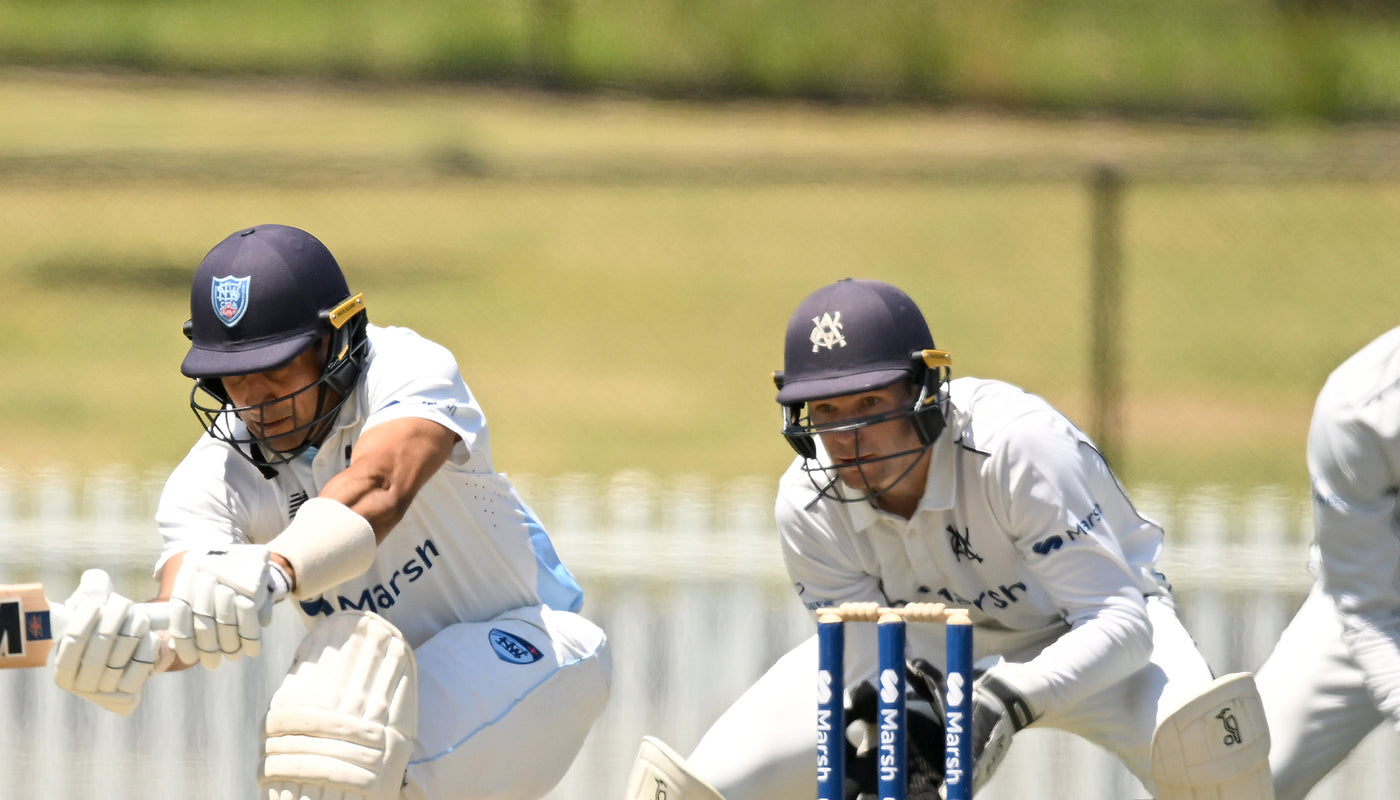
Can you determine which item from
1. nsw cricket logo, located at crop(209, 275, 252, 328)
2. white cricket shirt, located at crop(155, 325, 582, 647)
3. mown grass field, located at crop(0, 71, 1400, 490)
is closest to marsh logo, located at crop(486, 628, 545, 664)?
white cricket shirt, located at crop(155, 325, 582, 647)

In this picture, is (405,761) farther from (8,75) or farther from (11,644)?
(8,75)

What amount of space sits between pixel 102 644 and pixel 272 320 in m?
0.74

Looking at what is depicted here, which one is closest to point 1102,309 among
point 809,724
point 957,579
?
point 957,579

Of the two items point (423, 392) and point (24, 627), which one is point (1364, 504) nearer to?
point (423, 392)

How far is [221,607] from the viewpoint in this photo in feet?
10.5

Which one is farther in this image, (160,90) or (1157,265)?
(160,90)

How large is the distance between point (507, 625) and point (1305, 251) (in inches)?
699

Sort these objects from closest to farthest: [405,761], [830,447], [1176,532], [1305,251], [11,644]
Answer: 1. [11,644]
2. [405,761]
3. [830,447]
4. [1176,532]
5. [1305,251]

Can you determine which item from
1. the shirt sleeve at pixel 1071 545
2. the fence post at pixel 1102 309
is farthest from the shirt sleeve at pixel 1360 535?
the fence post at pixel 1102 309

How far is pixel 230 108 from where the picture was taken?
2350cm

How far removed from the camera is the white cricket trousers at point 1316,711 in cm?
423

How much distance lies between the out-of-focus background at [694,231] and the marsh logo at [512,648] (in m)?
2.94

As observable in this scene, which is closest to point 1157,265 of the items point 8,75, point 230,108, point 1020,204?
point 1020,204

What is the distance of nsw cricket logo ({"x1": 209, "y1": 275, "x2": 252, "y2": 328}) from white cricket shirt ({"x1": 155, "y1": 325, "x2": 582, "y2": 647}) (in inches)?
11.6
